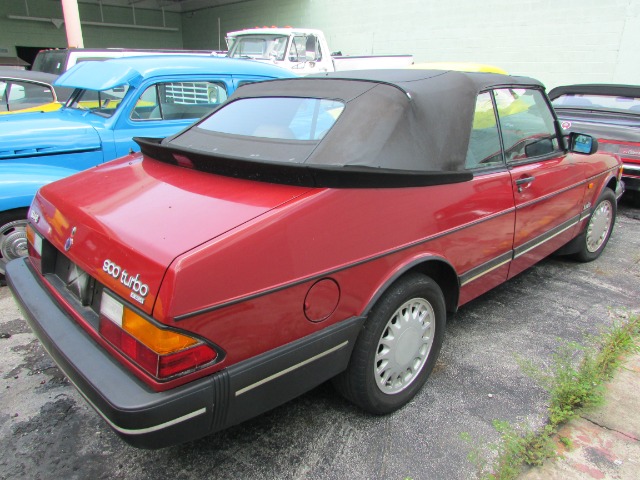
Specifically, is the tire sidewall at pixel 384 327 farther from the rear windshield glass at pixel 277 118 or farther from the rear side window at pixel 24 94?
the rear side window at pixel 24 94

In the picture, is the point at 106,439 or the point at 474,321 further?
the point at 474,321

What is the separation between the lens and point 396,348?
239 centimetres

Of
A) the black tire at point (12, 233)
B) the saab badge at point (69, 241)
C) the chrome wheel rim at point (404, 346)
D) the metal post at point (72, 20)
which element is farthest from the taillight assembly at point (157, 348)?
the metal post at point (72, 20)

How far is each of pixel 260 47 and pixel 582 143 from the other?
7784 mm

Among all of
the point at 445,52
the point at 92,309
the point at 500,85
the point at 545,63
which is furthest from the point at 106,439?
the point at 445,52

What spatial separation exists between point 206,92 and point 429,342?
147 inches

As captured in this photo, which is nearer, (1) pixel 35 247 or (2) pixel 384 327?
(2) pixel 384 327

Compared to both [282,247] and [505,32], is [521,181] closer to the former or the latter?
[282,247]

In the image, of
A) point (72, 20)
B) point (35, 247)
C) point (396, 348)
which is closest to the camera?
point (396, 348)

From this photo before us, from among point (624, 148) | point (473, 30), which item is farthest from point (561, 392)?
point (473, 30)

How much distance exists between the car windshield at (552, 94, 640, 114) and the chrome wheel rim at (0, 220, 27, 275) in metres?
6.85

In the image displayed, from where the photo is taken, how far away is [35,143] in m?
4.09

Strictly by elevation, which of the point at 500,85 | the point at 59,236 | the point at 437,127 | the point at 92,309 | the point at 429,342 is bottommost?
the point at 429,342

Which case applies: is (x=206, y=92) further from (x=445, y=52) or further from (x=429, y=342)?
(x=445, y=52)
